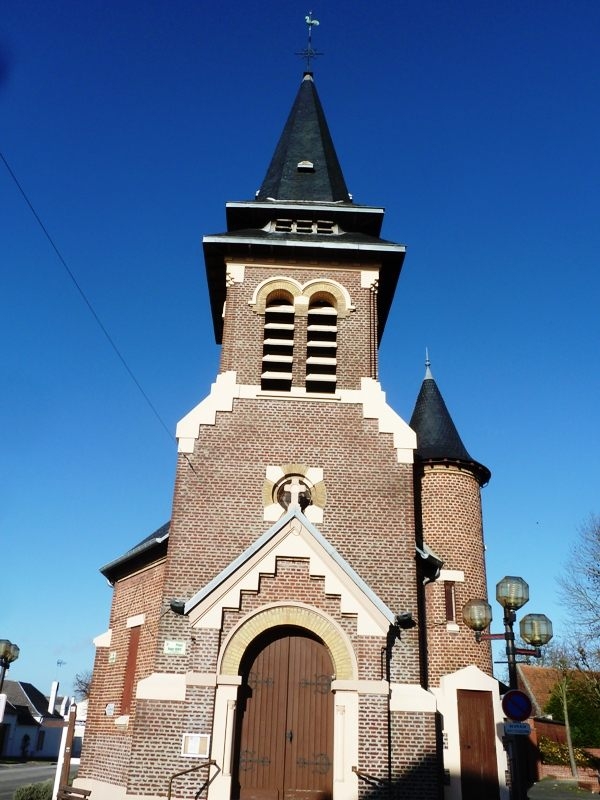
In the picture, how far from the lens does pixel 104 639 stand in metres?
17.5

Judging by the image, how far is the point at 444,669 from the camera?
1559 centimetres

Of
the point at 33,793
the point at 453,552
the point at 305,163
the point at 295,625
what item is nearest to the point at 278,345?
the point at 453,552

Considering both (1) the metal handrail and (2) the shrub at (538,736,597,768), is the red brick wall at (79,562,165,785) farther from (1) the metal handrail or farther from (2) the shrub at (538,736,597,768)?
(2) the shrub at (538,736,597,768)

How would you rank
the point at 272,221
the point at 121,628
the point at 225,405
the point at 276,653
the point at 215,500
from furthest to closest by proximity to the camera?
1. the point at 272,221
2. the point at 121,628
3. the point at 225,405
4. the point at 215,500
5. the point at 276,653

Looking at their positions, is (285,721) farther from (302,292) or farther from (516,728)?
(302,292)

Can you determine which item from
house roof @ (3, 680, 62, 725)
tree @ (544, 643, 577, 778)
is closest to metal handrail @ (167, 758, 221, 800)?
tree @ (544, 643, 577, 778)

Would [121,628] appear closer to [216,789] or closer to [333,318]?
[216,789]

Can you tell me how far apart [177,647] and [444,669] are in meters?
5.90

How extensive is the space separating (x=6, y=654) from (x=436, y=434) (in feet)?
38.0

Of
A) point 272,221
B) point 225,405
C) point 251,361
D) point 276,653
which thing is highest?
point 272,221

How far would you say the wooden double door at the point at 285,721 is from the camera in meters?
12.4

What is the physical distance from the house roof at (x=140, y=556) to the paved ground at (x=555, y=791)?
1478 centimetres

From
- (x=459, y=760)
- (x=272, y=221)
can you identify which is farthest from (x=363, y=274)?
(x=459, y=760)

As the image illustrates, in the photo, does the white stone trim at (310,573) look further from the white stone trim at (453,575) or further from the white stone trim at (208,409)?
the white stone trim at (453,575)
